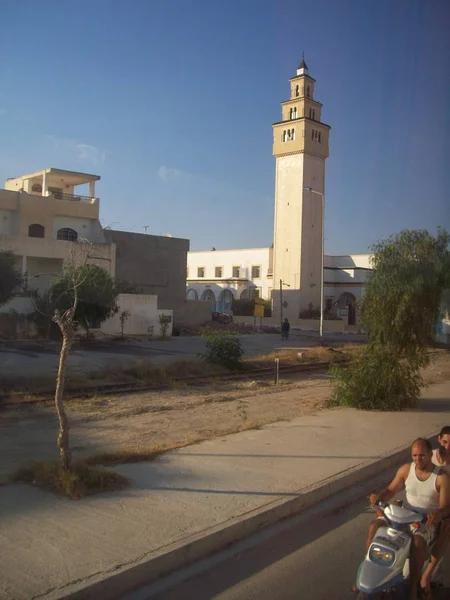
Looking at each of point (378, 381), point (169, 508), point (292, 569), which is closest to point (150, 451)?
point (169, 508)

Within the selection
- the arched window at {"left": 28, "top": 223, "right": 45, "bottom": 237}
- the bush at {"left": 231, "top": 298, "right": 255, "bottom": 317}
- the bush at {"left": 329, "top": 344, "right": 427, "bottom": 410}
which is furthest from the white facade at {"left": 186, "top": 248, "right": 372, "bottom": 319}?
the bush at {"left": 329, "top": 344, "right": 427, "bottom": 410}

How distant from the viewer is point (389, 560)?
4.15 m

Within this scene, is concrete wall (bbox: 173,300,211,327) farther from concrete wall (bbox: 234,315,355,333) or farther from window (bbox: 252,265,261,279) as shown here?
window (bbox: 252,265,261,279)

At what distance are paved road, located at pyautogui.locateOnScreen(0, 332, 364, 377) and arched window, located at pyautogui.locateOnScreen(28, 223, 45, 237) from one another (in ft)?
51.7

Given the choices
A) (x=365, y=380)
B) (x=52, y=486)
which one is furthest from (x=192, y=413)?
(x=52, y=486)

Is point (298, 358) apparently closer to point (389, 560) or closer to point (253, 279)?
point (389, 560)

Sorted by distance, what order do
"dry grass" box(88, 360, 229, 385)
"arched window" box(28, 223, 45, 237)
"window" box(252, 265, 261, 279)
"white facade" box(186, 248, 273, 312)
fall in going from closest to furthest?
1. "dry grass" box(88, 360, 229, 385)
2. "arched window" box(28, 223, 45, 237)
3. "white facade" box(186, 248, 273, 312)
4. "window" box(252, 265, 261, 279)

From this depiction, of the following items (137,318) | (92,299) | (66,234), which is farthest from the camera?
(66,234)

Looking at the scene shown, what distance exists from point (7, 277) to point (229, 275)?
55.0 m

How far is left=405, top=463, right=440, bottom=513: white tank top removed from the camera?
4.79 m

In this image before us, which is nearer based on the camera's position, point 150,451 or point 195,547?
point 195,547

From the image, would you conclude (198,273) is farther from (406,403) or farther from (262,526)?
(262,526)

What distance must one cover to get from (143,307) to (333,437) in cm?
3227

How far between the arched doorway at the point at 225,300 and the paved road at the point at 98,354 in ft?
144
